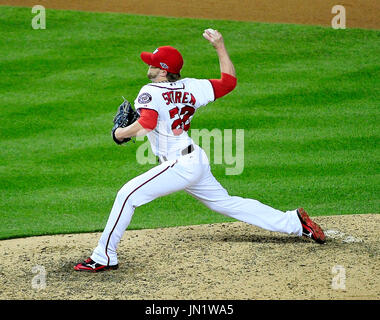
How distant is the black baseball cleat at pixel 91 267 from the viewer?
207 inches

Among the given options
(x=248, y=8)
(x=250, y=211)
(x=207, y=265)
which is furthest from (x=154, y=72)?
(x=248, y=8)

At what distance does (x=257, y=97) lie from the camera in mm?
10242

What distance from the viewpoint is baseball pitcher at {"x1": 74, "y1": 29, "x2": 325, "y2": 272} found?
5.09 meters

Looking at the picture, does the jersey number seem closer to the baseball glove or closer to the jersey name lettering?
the jersey name lettering

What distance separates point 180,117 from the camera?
5242 millimetres

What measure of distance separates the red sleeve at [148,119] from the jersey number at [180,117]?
19cm

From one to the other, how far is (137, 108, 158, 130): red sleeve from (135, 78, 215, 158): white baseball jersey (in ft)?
0.11

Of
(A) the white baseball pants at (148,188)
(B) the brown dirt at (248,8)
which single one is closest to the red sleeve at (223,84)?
(A) the white baseball pants at (148,188)

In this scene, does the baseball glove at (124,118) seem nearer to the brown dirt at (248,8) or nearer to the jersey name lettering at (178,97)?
the jersey name lettering at (178,97)

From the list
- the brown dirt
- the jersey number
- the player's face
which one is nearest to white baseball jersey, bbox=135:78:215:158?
the jersey number

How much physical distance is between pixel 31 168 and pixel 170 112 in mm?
3705

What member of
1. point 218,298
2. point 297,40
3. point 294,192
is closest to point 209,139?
point 294,192

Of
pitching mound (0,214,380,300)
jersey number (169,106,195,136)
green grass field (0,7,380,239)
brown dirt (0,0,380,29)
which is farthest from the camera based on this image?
brown dirt (0,0,380,29)

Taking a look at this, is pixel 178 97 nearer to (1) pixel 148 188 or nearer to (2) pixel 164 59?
(2) pixel 164 59
